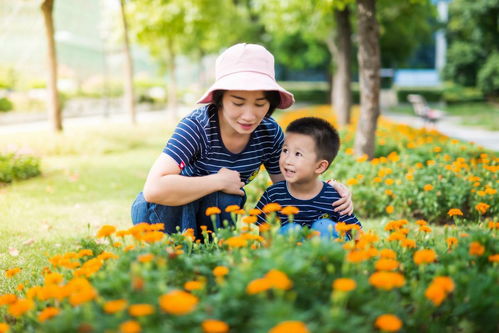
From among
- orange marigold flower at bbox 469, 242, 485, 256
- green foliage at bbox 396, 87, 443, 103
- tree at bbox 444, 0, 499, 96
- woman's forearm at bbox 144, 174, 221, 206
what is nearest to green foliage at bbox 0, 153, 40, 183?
woman's forearm at bbox 144, 174, 221, 206

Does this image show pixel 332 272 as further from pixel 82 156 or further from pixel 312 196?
pixel 82 156

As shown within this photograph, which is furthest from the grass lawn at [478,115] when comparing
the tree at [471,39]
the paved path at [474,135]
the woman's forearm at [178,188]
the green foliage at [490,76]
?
the woman's forearm at [178,188]

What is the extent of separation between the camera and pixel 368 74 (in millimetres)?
7441

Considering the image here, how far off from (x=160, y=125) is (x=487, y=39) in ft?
73.3

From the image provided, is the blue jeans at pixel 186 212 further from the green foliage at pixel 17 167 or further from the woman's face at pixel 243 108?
the green foliage at pixel 17 167

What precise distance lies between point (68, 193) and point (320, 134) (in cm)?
468

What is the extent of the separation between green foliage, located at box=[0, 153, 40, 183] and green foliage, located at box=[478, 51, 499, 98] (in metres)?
26.2

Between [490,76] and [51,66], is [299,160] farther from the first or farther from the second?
[490,76]

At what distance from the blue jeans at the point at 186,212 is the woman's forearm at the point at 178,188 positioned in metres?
0.13

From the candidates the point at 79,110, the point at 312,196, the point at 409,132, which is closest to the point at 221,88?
the point at 312,196

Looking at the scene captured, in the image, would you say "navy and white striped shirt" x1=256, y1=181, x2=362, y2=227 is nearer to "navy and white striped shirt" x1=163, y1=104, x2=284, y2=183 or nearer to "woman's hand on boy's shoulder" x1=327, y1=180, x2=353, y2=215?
"woman's hand on boy's shoulder" x1=327, y1=180, x2=353, y2=215

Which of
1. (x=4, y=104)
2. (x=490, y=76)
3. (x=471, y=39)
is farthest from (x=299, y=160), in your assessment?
(x=471, y=39)

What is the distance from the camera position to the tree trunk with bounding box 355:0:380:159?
7238mm

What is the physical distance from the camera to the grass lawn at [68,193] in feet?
14.5
